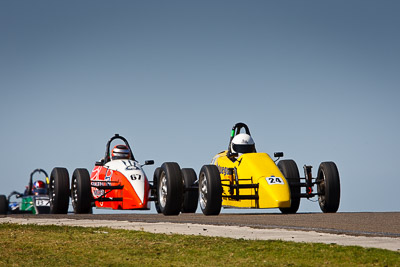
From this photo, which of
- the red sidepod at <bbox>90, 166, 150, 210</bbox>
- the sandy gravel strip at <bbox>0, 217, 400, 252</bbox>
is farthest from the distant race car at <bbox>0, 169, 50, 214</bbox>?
the sandy gravel strip at <bbox>0, 217, 400, 252</bbox>

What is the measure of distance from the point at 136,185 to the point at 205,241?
11.9m

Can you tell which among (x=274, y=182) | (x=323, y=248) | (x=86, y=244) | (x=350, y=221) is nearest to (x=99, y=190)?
(x=274, y=182)

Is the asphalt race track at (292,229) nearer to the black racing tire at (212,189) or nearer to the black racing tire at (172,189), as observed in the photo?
the black racing tire at (212,189)

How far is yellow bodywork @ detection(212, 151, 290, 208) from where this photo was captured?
2127cm

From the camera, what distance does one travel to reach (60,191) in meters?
25.5

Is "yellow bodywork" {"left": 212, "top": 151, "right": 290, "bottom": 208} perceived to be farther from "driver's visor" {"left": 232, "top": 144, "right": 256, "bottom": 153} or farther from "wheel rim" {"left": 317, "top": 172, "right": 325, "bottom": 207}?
"wheel rim" {"left": 317, "top": 172, "right": 325, "bottom": 207}

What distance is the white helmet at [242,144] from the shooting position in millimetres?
24734

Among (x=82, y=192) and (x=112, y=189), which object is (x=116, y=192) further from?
(x=82, y=192)

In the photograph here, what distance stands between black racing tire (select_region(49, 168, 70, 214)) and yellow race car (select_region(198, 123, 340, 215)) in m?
5.44

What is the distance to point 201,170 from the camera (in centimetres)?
2216

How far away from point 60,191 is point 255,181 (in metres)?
7.52

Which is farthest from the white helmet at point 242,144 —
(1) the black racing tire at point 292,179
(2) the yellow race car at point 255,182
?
(1) the black racing tire at point 292,179

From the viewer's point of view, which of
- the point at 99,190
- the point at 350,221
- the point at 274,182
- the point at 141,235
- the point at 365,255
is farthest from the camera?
the point at 99,190

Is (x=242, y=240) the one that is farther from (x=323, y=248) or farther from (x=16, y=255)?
(x=16, y=255)
